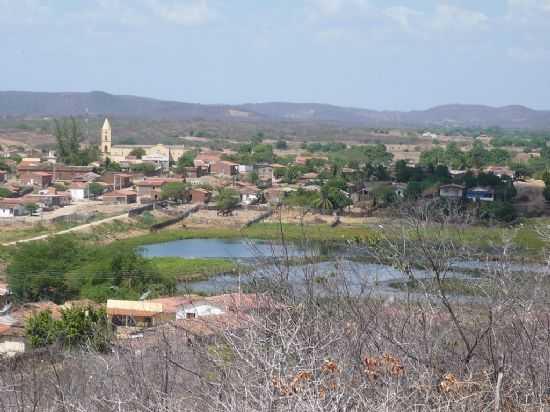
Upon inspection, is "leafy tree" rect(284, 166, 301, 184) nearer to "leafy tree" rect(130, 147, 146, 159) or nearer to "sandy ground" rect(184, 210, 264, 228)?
"sandy ground" rect(184, 210, 264, 228)

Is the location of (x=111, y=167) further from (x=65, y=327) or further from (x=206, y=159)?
(x=65, y=327)

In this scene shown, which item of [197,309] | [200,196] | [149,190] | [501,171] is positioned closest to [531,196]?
[501,171]

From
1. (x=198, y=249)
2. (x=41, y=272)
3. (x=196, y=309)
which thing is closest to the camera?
(x=196, y=309)

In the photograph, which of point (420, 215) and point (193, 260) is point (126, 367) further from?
point (193, 260)

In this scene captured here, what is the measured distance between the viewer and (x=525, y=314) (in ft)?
9.87

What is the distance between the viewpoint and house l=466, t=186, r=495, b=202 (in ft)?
60.5

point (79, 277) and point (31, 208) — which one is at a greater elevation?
point (79, 277)

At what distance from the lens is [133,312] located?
23.9ft

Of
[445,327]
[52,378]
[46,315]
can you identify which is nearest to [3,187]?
[46,315]

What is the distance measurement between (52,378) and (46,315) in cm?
273

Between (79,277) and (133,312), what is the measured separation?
7.84 feet

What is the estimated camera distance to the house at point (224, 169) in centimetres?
2427

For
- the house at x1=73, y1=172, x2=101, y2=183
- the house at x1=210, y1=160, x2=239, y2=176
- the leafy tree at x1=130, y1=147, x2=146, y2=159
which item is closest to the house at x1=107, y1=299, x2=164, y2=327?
the house at x1=73, y1=172, x2=101, y2=183

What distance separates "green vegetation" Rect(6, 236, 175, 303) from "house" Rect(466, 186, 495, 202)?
1028cm
